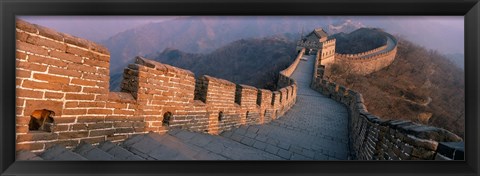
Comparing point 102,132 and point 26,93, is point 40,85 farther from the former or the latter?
point 102,132

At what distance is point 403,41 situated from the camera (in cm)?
4675

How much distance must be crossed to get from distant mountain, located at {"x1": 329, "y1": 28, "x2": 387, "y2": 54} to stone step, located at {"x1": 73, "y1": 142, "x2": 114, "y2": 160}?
4811 centimetres

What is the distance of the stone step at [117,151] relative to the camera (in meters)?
2.47

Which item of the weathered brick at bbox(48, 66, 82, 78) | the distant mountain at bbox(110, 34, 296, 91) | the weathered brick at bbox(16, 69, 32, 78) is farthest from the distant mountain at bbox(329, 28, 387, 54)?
the weathered brick at bbox(16, 69, 32, 78)

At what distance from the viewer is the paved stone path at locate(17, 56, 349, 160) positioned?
2.49m

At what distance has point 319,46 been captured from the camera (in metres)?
33.0

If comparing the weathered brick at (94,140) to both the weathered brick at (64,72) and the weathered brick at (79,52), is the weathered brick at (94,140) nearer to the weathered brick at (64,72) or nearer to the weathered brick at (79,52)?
the weathered brick at (64,72)

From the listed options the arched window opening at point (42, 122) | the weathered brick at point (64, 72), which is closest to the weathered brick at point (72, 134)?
the arched window opening at point (42, 122)

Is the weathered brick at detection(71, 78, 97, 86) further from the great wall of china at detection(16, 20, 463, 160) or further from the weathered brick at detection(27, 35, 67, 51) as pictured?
the weathered brick at detection(27, 35, 67, 51)
